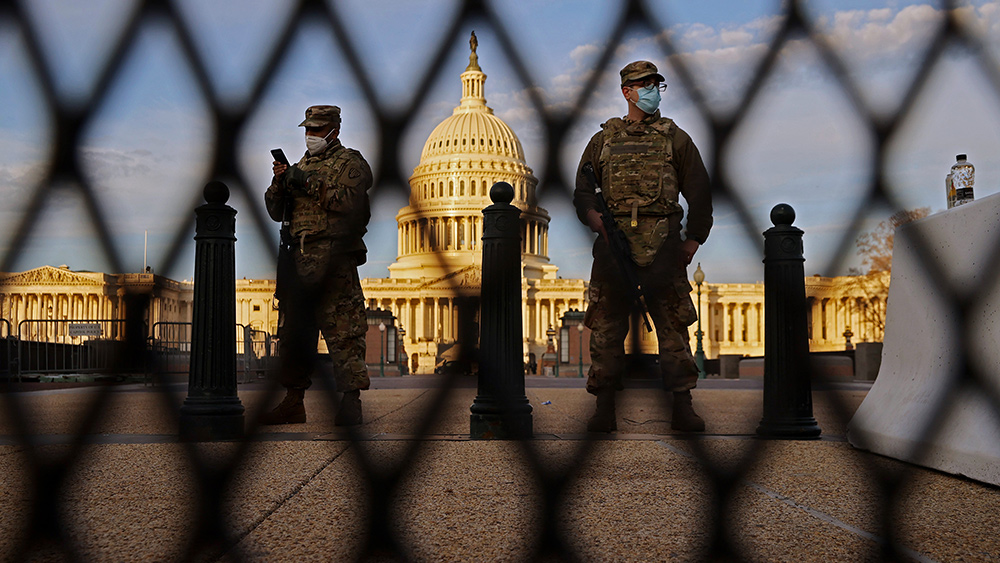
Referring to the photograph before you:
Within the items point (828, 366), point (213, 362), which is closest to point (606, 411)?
point (828, 366)

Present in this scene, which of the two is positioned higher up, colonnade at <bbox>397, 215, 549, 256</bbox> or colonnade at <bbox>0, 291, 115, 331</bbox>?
colonnade at <bbox>397, 215, 549, 256</bbox>

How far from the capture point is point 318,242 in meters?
1.43

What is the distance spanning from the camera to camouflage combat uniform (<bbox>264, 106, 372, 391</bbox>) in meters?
1.44

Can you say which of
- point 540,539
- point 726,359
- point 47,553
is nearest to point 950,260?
point 540,539

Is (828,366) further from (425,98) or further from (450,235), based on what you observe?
(425,98)

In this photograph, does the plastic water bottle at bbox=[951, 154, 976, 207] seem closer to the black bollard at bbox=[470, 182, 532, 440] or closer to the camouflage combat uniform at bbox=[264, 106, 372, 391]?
the black bollard at bbox=[470, 182, 532, 440]

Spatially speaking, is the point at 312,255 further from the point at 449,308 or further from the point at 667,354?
the point at 667,354

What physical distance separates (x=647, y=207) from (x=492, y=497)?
6.25ft

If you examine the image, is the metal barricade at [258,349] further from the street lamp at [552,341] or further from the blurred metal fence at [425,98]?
the street lamp at [552,341]

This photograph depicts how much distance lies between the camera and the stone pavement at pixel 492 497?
1.93 m

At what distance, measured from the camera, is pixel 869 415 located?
5.12 meters

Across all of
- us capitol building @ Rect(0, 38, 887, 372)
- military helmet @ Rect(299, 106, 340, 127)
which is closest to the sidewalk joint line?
us capitol building @ Rect(0, 38, 887, 372)

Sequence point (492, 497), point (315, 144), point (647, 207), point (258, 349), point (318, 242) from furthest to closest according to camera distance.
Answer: point (258, 349) < point (492, 497) < point (647, 207) < point (315, 144) < point (318, 242)

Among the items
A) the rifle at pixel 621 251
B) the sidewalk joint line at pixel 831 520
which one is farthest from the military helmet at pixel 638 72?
the sidewalk joint line at pixel 831 520
